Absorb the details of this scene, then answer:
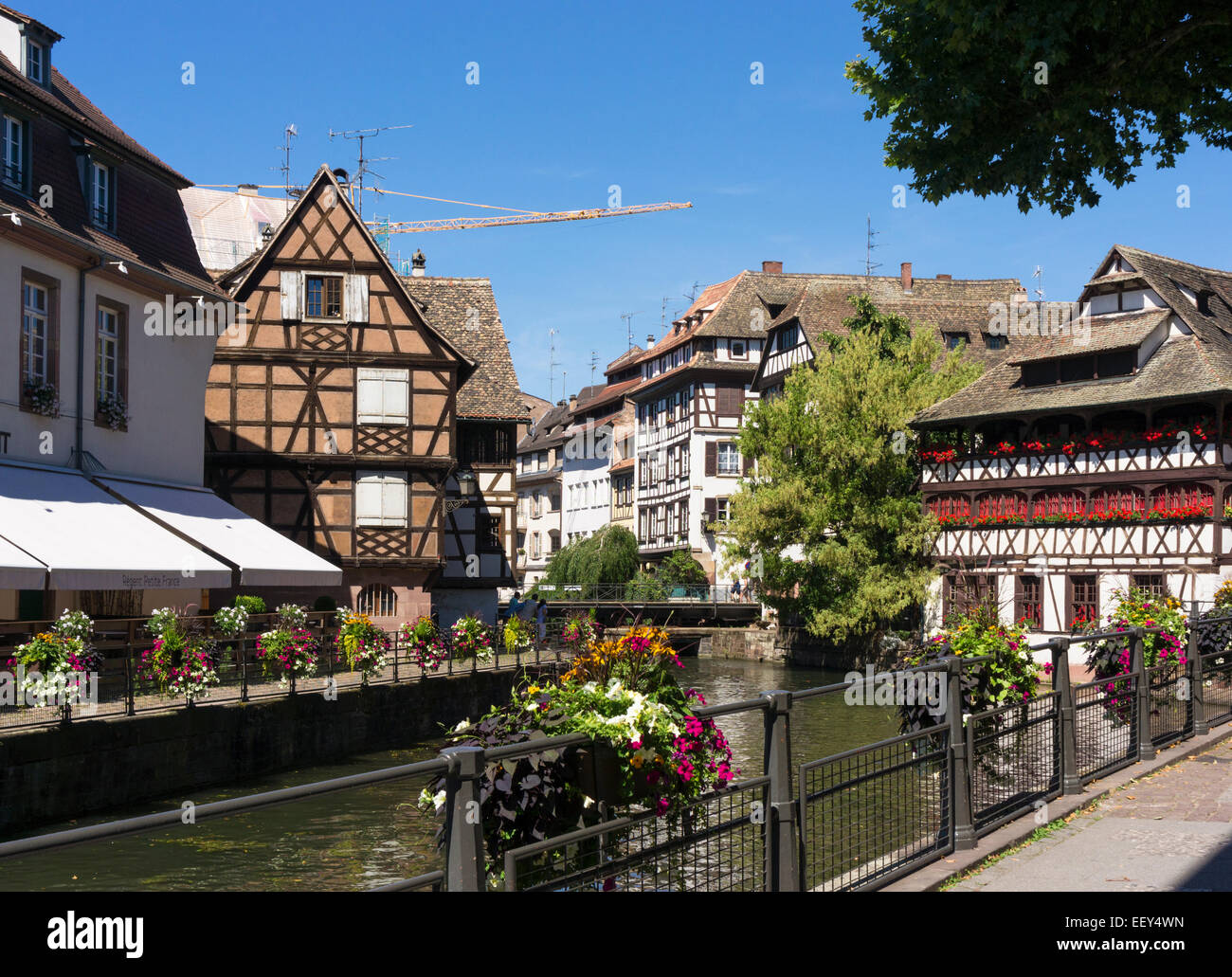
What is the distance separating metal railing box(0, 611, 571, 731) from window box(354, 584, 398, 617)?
617 cm

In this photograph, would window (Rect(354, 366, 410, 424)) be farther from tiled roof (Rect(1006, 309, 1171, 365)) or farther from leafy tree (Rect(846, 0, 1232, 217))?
leafy tree (Rect(846, 0, 1232, 217))

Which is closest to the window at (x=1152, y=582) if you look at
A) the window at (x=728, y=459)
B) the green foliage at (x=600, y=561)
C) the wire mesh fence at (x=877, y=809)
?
the wire mesh fence at (x=877, y=809)

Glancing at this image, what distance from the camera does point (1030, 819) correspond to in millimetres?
8836

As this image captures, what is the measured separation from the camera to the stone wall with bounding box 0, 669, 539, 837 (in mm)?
14984

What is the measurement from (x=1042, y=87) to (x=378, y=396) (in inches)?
1064

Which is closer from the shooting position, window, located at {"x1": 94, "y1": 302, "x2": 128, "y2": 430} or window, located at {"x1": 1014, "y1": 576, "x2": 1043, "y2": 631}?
window, located at {"x1": 94, "y1": 302, "x2": 128, "y2": 430}

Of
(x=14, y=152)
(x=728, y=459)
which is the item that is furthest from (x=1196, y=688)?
(x=728, y=459)

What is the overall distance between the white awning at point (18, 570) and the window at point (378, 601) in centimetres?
1746

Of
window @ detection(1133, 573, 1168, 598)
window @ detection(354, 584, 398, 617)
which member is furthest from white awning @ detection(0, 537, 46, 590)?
window @ detection(1133, 573, 1168, 598)

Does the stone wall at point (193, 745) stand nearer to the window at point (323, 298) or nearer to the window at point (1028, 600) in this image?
the window at point (323, 298)

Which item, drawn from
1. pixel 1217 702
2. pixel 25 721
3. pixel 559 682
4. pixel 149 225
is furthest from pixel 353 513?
pixel 559 682

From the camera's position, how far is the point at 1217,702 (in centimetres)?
1412
